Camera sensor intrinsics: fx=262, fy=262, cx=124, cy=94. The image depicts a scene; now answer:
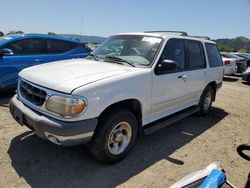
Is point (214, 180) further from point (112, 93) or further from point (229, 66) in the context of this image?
point (229, 66)

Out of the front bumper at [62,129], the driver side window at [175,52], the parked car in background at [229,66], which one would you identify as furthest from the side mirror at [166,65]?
the parked car in background at [229,66]

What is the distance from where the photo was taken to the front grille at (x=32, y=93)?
338cm

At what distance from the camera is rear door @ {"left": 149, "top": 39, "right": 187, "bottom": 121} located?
421 cm

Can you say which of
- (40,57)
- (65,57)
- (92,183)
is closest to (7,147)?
(92,183)

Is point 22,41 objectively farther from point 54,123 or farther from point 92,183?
point 92,183

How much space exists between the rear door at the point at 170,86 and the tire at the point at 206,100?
1078 mm

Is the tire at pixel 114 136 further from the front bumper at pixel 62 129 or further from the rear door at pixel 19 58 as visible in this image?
the rear door at pixel 19 58

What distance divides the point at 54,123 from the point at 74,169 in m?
0.82

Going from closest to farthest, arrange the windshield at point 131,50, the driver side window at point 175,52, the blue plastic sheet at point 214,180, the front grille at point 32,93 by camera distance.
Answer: the blue plastic sheet at point 214,180 → the front grille at point 32,93 → the windshield at point 131,50 → the driver side window at point 175,52

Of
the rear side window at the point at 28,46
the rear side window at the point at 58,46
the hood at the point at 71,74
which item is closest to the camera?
the hood at the point at 71,74

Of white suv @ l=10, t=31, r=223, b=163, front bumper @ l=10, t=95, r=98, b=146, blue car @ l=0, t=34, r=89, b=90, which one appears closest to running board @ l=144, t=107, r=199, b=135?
white suv @ l=10, t=31, r=223, b=163

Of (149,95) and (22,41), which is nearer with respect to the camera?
(149,95)

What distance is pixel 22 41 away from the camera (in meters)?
6.72

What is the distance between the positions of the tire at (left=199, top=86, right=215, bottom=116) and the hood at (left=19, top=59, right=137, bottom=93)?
2.75m
